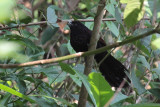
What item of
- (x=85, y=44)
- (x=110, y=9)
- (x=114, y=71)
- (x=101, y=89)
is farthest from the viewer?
(x=85, y=44)

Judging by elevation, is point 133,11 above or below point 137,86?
above

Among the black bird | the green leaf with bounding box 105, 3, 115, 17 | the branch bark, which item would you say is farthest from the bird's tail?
the branch bark

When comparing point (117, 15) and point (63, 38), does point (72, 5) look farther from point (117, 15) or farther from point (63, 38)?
point (117, 15)

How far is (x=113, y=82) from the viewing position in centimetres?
176

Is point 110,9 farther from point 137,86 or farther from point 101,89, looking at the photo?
point 101,89

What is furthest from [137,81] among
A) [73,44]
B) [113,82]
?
[73,44]

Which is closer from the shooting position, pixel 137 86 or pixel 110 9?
pixel 137 86

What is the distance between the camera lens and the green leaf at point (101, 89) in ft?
2.30

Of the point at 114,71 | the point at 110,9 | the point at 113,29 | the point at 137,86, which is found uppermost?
the point at 110,9

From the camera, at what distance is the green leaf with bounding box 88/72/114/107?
2.30ft

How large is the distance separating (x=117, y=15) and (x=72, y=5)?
178 centimetres

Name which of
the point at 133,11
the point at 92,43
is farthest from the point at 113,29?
the point at 133,11

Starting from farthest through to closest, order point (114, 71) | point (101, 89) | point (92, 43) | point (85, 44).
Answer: point (85, 44) < point (114, 71) < point (92, 43) < point (101, 89)

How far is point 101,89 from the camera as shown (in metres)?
0.71
